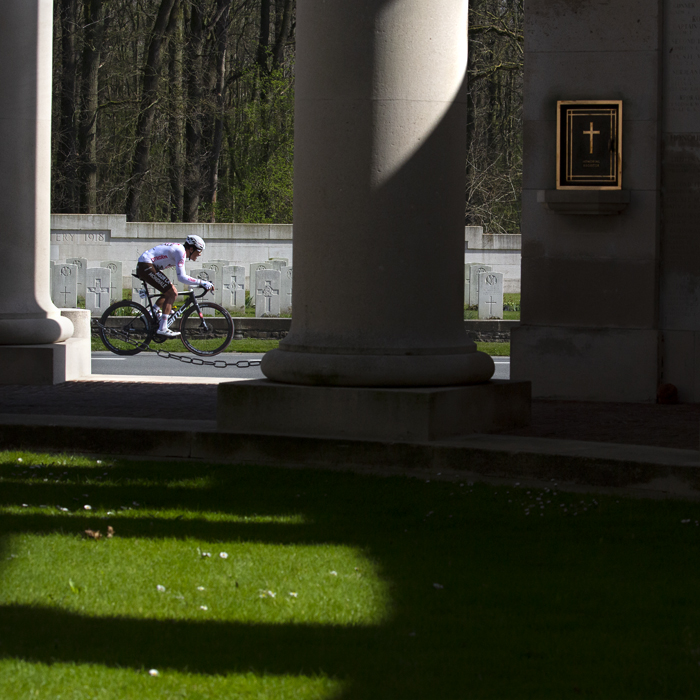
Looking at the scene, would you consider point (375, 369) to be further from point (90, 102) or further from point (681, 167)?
point (90, 102)

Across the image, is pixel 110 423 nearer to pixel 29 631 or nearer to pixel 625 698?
pixel 29 631

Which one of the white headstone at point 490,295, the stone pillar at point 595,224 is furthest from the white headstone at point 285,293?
the stone pillar at point 595,224

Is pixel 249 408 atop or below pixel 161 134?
below

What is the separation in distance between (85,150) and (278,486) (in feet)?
118

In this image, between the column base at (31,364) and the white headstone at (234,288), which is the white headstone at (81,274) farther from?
the column base at (31,364)

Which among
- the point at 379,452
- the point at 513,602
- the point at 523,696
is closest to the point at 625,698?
the point at 523,696

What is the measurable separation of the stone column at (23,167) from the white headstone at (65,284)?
12671 mm

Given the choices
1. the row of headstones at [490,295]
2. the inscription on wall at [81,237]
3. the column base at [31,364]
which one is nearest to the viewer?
the column base at [31,364]

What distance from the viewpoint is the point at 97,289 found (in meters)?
24.5

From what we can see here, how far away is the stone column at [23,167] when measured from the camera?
36.9 ft

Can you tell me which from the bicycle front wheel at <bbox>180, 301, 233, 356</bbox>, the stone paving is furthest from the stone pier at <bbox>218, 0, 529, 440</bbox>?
the bicycle front wheel at <bbox>180, 301, 233, 356</bbox>

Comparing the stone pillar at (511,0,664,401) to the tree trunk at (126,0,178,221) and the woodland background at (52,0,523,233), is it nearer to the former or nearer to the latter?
the woodland background at (52,0,523,233)

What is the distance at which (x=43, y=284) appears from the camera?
1163cm

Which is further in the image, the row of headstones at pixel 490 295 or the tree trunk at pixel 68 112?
the tree trunk at pixel 68 112
